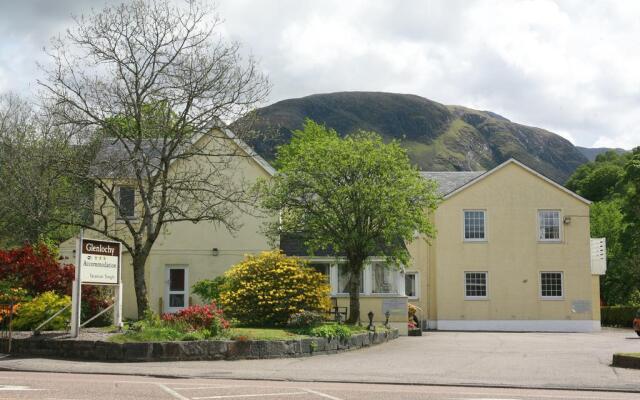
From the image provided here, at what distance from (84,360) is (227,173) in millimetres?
16148

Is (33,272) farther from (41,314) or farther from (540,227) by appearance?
(540,227)

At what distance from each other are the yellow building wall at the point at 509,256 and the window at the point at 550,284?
0.30 metres

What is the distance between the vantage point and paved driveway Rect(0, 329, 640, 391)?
653 inches

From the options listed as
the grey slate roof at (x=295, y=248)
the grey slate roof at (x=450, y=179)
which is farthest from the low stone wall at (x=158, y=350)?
the grey slate roof at (x=450, y=179)

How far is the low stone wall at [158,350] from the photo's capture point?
64.3 feet

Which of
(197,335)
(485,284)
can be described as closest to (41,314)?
(197,335)

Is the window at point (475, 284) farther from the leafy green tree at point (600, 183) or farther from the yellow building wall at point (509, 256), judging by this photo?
the leafy green tree at point (600, 183)

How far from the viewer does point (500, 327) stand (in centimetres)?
4256

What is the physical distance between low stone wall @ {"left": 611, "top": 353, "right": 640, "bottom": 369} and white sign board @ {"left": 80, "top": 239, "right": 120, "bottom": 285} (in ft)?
43.4

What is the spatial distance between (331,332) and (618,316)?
2955 centimetres

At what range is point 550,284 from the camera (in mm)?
43281

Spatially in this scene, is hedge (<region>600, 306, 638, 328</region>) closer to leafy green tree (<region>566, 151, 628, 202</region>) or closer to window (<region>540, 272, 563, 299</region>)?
window (<region>540, 272, 563, 299</region>)

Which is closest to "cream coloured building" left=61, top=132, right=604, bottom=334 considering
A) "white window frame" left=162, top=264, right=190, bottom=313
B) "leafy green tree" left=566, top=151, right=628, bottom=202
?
"white window frame" left=162, top=264, right=190, bottom=313

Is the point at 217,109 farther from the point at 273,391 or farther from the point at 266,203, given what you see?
the point at 273,391
